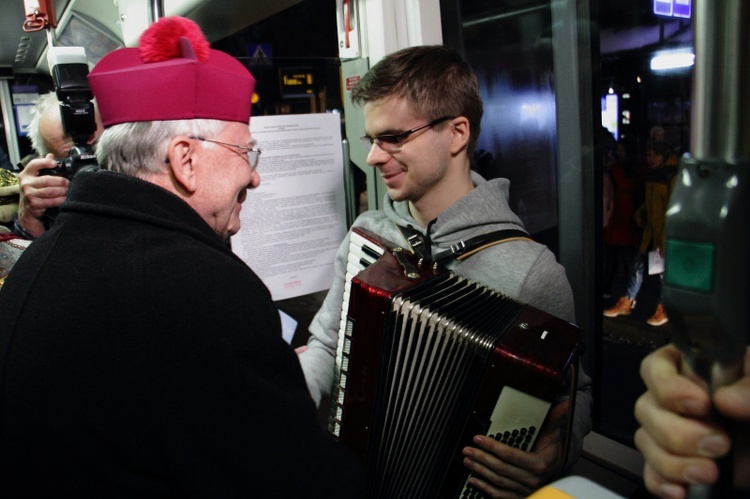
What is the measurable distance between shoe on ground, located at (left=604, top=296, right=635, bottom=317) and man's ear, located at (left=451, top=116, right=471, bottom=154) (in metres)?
1.23

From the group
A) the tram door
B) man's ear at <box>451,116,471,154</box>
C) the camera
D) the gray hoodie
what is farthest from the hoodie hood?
the camera

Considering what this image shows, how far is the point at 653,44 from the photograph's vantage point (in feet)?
6.68

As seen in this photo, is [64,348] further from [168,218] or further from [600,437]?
[600,437]

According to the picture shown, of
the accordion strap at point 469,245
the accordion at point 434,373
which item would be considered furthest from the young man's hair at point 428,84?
the accordion at point 434,373

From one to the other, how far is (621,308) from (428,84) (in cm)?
152

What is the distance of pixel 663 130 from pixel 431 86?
93 cm

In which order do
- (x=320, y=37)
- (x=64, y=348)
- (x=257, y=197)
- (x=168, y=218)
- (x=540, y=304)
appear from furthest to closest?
1. (x=320, y=37)
2. (x=257, y=197)
3. (x=540, y=304)
4. (x=168, y=218)
5. (x=64, y=348)

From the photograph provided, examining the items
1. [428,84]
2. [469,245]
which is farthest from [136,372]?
[428,84]

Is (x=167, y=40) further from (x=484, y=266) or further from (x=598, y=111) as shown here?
(x=598, y=111)

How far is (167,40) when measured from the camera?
1335mm

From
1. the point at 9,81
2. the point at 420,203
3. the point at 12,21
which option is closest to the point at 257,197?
the point at 420,203

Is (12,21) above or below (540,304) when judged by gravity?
above

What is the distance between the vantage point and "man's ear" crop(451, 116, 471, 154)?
190 cm

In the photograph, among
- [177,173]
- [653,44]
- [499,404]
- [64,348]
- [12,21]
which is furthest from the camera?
[12,21]
